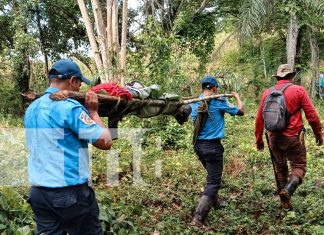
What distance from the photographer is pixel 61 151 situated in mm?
3070

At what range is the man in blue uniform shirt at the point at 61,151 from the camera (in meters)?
2.99

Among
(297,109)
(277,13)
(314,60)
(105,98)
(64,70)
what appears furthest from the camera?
(314,60)

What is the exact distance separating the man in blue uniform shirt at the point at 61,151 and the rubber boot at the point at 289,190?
9.84 feet

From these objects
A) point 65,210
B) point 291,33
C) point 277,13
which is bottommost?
point 65,210

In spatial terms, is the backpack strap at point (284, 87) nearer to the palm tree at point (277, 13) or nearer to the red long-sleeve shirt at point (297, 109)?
the red long-sleeve shirt at point (297, 109)

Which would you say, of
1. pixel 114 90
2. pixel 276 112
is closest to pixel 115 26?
pixel 276 112

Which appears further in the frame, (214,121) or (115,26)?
(115,26)

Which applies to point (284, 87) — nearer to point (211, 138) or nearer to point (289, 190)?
point (211, 138)

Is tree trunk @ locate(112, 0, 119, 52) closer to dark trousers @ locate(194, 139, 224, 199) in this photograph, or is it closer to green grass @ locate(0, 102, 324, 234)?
green grass @ locate(0, 102, 324, 234)

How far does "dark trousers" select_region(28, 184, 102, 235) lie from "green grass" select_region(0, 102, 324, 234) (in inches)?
37.2

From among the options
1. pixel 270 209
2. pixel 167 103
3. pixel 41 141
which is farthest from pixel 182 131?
pixel 41 141

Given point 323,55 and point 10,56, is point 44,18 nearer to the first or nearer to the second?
point 10,56

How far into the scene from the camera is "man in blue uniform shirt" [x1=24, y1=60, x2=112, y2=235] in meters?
2.99

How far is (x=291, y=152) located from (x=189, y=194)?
5.89 ft
